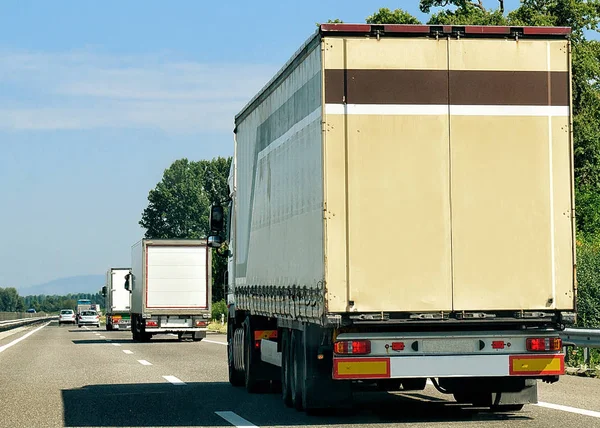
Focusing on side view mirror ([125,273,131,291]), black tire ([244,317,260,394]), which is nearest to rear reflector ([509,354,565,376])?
black tire ([244,317,260,394])

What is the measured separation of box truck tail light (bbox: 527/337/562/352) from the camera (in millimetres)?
10953

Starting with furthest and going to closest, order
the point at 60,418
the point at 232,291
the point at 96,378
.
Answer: the point at 96,378
the point at 232,291
the point at 60,418

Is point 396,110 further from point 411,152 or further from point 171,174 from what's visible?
point 171,174

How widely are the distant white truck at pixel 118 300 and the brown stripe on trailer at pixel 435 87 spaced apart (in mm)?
44667

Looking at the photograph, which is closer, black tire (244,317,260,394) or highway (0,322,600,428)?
highway (0,322,600,428)

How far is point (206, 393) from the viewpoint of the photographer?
15203 millimetres

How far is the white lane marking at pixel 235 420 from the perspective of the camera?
11.0 m

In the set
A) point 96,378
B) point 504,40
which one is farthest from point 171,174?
point 504,40

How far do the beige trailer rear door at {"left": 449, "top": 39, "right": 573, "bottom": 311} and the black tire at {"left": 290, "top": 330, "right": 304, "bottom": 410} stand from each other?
1.98 meters

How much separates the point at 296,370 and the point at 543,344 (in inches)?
103

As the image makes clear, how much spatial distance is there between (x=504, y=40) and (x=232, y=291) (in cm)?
715

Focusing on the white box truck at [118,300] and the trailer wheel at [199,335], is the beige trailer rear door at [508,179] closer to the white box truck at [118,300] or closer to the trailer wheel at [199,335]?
the trailer wheel at [199,335]

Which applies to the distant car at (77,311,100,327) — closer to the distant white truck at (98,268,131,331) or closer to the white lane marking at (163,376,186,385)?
the distant white truck at (98,268,131,331)

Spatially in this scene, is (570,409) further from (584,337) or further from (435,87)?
(584,337)
